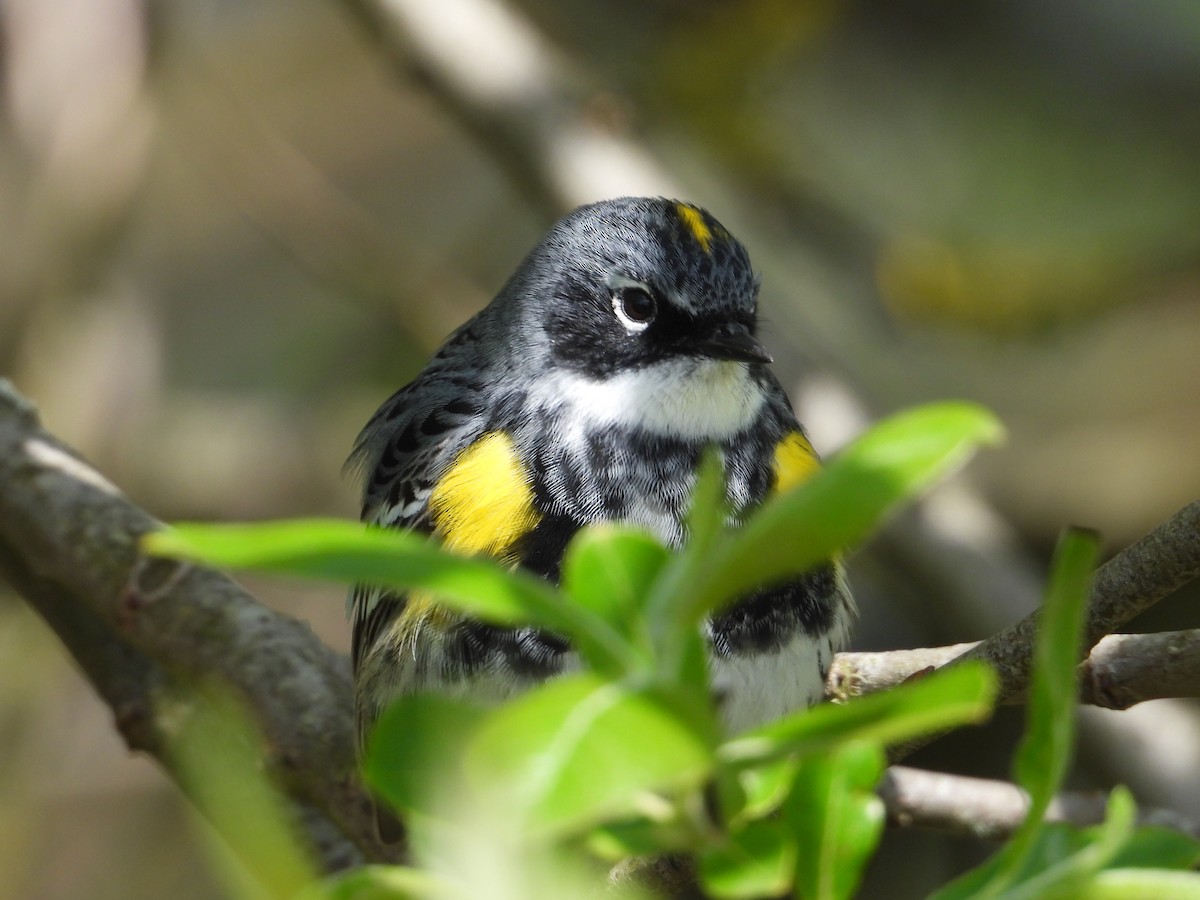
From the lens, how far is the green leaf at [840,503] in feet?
2.11

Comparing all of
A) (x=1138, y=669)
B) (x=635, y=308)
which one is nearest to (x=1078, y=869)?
A: (x=1138, y=669)

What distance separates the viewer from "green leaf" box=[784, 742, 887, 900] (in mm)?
792

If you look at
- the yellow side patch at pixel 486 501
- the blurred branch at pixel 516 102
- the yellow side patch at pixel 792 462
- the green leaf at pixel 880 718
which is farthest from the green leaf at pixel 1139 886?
the blurred branch at pixel 516 102

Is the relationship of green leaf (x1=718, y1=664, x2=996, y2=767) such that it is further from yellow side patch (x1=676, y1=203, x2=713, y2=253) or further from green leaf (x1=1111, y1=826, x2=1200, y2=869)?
yellow side patch (x1=676, y1=203, x2=713, y2=253)

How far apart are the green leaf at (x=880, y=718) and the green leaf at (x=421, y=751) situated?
0.43ft

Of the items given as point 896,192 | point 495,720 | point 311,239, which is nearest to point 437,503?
point 495,720

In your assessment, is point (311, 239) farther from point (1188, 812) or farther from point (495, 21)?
point (1188, 812)

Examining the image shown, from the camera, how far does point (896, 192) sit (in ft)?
20.3

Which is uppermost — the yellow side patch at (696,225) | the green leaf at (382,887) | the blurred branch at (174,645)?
the yellow side patch at (696,225)

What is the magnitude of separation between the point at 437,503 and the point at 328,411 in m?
2.70

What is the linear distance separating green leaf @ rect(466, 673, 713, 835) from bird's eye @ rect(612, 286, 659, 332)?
2.06 meters

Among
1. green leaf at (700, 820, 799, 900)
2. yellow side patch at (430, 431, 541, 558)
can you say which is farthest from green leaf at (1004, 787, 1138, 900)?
yellow side patch at (430, 431, 541, 558)

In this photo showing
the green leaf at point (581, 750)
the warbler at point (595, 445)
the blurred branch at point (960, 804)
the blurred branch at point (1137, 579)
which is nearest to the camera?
the green leaf at point (581, 750)

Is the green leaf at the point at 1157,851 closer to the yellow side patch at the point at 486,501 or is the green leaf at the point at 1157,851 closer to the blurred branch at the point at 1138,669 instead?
the blurred branch at the point at 1138,669
